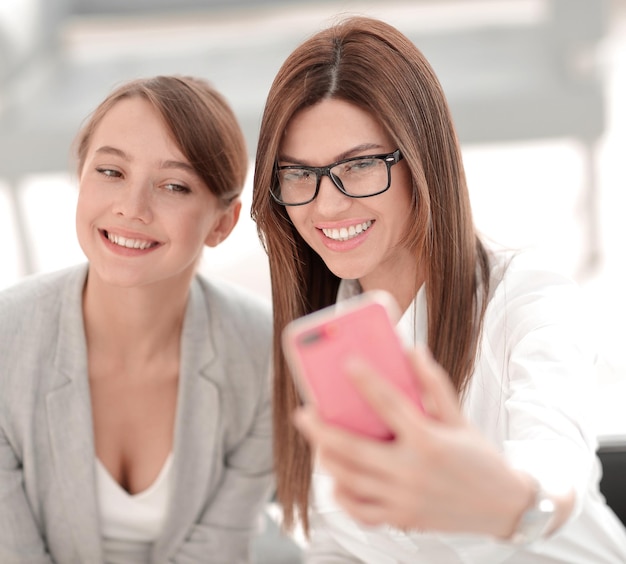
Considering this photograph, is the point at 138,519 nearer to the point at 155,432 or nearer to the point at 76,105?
the point at 155,432

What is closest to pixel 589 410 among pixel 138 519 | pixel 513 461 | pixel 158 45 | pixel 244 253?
pixel 513 461

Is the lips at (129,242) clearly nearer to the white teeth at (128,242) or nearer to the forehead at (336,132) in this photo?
the white teeth at (128,242)

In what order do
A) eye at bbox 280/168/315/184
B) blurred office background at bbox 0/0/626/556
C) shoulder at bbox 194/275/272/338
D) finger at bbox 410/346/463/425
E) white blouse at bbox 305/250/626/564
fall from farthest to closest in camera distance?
blurred office background at bbox 0/0/626/556 < shoulder at bbox 194/275/272/338 < eye at bbox 280/168/315/184 < white blouse at bbox 305/250/626/564 < finger at bbox 410/346/463/425

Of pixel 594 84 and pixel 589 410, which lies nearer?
pixel 589 410

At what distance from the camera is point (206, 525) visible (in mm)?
1713

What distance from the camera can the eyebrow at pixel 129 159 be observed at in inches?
60.9

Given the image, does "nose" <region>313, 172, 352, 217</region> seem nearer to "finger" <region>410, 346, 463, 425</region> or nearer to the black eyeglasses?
the black eyeglasses

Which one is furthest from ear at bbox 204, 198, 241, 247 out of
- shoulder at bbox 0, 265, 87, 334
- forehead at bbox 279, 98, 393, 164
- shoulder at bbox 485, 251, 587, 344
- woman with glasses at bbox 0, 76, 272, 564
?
shoulder at bbox 485, 251, 587, 344

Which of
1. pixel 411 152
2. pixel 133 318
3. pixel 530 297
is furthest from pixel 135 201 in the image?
pixel 530 297

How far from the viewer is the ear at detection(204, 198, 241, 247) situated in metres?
1.67

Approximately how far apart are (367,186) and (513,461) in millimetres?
481

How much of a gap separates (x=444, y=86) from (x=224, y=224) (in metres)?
1.99

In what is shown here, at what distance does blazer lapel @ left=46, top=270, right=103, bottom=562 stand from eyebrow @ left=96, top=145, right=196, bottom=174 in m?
0.30

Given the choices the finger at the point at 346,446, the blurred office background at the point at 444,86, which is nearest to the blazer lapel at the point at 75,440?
the finger at the point at 346,446
